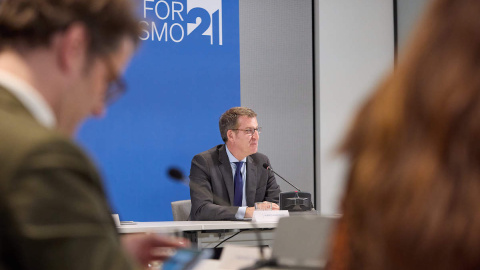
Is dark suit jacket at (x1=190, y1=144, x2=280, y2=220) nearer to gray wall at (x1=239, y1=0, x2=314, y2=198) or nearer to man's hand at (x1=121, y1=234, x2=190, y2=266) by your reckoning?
gray wall at (x1=239, y1=0, x2=314, y2=198)

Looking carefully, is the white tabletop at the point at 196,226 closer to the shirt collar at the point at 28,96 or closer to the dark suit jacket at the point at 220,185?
the dark suit jacket at the point at 220,185

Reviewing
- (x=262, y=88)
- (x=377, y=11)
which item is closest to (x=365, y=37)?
(x=377, y=11)

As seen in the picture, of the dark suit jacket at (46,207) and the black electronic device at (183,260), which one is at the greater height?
the dark suit jacket at (46,207)

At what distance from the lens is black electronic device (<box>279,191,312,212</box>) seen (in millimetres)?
4016

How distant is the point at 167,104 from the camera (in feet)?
18.7

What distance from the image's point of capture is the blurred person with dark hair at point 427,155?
1.64 ft

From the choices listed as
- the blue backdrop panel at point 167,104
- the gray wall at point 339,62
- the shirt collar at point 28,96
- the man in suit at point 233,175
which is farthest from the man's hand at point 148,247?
the gray wall at point 339,62

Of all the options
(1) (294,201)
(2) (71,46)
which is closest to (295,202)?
(1) (294,201)

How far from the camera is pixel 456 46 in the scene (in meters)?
0.52

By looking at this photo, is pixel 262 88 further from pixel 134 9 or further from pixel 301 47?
pixel 134 9

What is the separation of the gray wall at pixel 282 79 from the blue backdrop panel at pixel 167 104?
0.17 m

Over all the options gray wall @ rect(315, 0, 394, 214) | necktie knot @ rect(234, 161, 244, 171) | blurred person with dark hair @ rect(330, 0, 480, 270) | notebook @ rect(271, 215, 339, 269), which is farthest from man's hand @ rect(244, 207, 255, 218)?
blurred person with dark hair @ rect(330, 0, 480, 270)

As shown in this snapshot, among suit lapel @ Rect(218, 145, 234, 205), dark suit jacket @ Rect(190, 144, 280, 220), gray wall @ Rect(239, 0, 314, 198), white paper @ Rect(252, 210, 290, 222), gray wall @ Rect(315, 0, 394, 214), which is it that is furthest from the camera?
gray wall @ Rect(315, 0, 394, 214)

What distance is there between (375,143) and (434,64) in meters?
0.09
